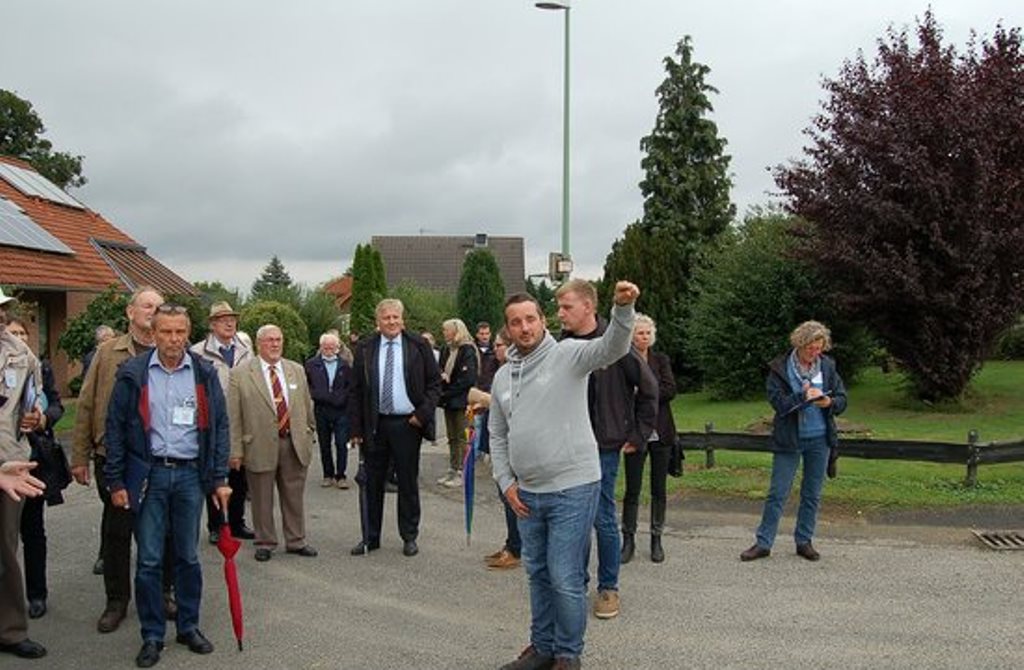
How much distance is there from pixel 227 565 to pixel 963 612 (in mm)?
4461

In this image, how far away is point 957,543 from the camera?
738 centimetres

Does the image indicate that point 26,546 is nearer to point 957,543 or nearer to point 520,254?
point 957,543

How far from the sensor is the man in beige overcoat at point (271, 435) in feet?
23.7

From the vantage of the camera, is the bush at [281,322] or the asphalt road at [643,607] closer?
the asphalt road at [643,607]

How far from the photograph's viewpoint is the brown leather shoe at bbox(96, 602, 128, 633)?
5.47 metres

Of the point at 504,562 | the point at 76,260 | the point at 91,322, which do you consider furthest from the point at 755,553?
the point at 76,260

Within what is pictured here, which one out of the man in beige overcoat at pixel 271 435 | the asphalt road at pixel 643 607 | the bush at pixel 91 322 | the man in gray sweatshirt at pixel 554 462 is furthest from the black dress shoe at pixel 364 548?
the bush at pixel 91 322

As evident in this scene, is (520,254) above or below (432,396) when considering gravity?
above

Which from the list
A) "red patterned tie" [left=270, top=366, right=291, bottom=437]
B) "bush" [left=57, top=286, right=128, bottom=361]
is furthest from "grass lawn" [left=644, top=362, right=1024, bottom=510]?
"bush" [left=57, top=286, right=128, bottom=361]

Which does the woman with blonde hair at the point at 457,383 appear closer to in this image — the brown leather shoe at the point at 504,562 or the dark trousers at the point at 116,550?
the brown leather shoe at the point at 504,562

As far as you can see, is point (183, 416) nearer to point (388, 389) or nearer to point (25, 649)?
point (25, 649)

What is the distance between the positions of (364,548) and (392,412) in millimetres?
1119

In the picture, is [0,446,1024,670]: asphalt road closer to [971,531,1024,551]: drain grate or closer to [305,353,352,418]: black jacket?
[971,531,1024,551]: drain grate

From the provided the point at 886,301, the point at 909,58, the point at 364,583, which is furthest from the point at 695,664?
the point at 909,58
